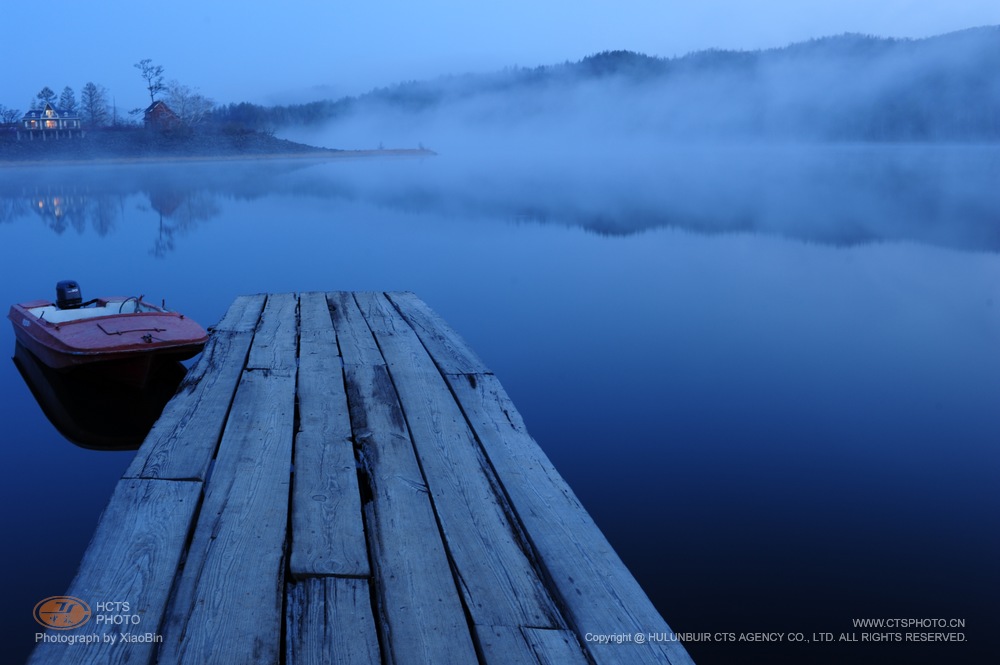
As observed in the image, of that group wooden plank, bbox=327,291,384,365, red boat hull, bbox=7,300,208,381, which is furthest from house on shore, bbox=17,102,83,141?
wooden plank, bbox=327,291,384,365

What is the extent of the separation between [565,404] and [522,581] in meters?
3.98

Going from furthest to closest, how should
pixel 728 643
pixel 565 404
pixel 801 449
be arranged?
pixel 565 404 < pixel 801 449 < pixel 728 643

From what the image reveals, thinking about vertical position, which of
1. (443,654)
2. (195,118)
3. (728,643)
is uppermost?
(195,118)

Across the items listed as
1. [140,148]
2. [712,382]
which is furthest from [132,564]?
Result: [140,148]

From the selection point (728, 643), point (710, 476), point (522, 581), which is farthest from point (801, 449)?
point (522, 581)

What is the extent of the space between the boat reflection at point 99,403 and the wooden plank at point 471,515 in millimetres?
2883

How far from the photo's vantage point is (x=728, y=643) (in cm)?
347

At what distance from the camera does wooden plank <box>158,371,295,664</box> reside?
224cm

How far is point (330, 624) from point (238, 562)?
463 mm

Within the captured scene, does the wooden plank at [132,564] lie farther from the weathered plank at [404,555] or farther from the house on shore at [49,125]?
the house on shore at [49,125]

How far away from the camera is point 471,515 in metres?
3.01

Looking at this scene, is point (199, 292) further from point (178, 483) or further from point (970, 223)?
point (970, 223)

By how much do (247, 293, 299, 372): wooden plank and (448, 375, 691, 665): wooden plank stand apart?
1807mm

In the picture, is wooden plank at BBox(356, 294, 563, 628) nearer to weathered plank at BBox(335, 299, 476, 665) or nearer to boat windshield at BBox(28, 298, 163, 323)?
weathered plank at BBox(335, 299, 476, 665)
